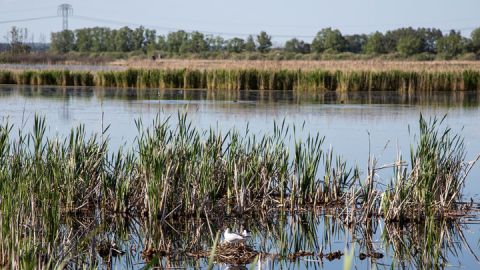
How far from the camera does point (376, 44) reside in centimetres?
7750

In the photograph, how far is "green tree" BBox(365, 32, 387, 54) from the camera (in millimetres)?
76375

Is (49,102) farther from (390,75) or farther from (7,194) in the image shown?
(7,194)

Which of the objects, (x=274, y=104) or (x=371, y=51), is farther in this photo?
(x=371, y=51)

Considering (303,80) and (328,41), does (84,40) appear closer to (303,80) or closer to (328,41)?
(328,41)

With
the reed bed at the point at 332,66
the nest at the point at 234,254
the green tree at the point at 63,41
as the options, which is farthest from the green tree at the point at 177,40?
the nest at the point at 234,254

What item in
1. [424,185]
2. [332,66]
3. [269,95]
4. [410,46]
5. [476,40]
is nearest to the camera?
[424,185]

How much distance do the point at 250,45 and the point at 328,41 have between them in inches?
321

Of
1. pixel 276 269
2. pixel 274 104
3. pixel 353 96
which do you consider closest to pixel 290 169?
pixel 276 269

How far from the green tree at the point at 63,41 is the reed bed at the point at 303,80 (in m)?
58.2

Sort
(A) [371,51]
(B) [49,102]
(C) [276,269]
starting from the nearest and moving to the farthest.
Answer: (C) [276,269], (B) [49,102], (A) [371,51]

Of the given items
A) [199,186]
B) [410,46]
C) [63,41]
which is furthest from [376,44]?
[199,186]

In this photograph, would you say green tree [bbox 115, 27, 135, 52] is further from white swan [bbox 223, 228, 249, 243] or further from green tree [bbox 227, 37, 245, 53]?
white swan [bbox 223, 228, 249, 243]

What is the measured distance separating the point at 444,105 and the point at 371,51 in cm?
5548

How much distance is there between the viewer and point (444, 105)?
21.1 m
